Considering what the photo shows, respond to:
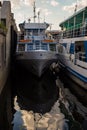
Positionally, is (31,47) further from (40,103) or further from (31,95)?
(40,103)

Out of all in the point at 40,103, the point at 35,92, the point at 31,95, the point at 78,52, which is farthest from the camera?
the point at 78,52

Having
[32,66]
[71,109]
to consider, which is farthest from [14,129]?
[32,66]

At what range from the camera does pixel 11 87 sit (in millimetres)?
19172

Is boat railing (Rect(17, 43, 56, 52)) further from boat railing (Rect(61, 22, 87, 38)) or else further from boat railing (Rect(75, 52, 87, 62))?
boat railing (Rect(75, 52, 87, 62))

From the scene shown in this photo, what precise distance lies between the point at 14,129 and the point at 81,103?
516cm

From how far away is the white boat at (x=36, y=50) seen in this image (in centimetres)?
2122

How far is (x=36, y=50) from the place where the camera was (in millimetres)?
22094

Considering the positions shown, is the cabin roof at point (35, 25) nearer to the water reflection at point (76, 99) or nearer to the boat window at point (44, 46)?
the boat window at point (44, 46)

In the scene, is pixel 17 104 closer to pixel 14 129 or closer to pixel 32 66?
pixel 14 129

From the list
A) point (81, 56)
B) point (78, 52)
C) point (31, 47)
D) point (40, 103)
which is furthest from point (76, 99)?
point (31, 47)

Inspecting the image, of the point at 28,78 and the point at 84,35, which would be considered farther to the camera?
the point at 28,78

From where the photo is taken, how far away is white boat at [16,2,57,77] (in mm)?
21219

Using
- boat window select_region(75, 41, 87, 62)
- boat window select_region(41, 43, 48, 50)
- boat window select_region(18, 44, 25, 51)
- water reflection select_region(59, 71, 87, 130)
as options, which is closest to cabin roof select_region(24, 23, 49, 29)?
boat window select_region(18, 44, 25, 51)

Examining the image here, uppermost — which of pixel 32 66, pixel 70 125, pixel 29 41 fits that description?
pixel 29 41
